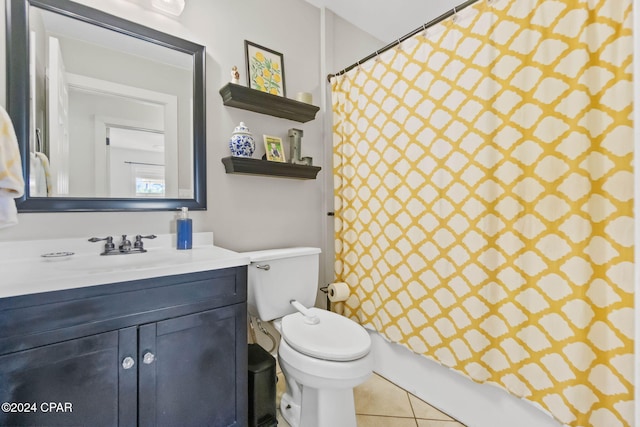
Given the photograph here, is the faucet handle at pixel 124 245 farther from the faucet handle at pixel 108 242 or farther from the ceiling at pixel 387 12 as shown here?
the ceiling at pixel 387 12

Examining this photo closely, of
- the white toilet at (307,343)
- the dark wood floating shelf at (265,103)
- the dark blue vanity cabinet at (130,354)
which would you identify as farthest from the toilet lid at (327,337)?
the dark wood floating shelf at (265,103)

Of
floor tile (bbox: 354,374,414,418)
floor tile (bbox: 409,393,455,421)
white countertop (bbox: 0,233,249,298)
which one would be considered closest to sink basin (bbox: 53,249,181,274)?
white countertop (bbox: 0,233,249,298)

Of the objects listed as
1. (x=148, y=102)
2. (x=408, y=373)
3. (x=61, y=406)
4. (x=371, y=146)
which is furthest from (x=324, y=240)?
(x=61, y=406)

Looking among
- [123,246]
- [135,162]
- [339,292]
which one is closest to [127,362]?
[123,246]

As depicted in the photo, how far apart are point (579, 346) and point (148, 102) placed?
2044 millimetres

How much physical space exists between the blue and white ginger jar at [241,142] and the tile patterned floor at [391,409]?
1.33 m

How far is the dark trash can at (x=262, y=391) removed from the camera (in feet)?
4.11

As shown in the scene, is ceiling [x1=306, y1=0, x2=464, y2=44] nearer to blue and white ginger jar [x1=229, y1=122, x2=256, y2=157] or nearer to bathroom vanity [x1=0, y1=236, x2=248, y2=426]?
blue and white ginger jar [x1=229, y1=122, x2=256, y2=157]

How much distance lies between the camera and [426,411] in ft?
4.80

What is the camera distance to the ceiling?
1.96m

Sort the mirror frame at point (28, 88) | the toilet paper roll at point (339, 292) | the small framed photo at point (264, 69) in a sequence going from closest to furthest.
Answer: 1. the mirror frame at point (28, 88)
2. the small framed photo at point (264, 69)
3. the toilet paper roll at point (339, 292)

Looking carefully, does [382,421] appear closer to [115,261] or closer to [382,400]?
[382,400]

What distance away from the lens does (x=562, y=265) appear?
1022mm

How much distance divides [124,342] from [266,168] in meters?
1.04
